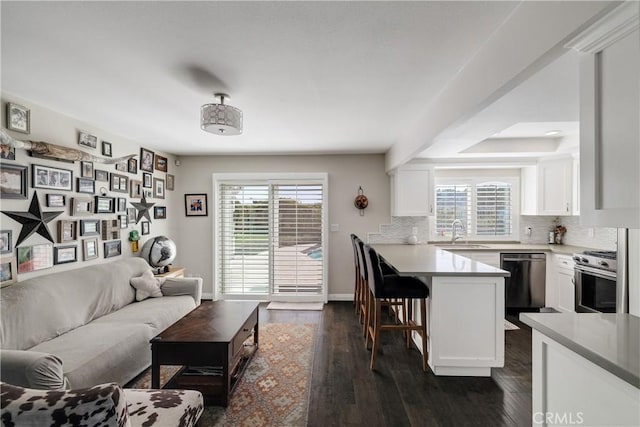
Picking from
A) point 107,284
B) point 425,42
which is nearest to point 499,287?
point 425,42

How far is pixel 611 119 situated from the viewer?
99 centimetres

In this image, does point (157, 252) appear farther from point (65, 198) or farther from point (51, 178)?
point (51, 178)

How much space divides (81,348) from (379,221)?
3.83 metres

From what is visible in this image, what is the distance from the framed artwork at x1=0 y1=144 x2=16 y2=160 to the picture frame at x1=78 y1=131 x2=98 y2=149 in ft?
2.30

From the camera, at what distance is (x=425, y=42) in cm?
168

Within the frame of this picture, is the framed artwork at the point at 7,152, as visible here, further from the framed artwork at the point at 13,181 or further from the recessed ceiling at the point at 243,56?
the recessed ceiling at the point at 243,56

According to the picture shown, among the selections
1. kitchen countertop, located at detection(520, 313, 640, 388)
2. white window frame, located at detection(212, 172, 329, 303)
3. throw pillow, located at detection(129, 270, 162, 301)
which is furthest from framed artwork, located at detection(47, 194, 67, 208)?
kitchen countertop, located at detection(520, 313, 640, 388)

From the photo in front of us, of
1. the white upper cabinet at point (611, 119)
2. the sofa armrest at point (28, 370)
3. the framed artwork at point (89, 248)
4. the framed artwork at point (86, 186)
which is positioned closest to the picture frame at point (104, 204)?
the framed artwork at point (86, 186)

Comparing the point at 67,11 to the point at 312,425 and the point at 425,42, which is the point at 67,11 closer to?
the point at 425,42

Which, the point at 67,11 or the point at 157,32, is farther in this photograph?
the point at 157,32

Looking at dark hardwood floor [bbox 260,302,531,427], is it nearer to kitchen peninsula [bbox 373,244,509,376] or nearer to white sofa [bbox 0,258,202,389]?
kitchen peninsula [bbox 373,244,509,376]

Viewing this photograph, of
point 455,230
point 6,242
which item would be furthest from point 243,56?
point 455,230

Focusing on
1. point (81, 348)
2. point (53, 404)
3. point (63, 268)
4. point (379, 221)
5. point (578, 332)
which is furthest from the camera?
point (379, 221)

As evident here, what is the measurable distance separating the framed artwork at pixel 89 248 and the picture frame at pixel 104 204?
1.07 feet
